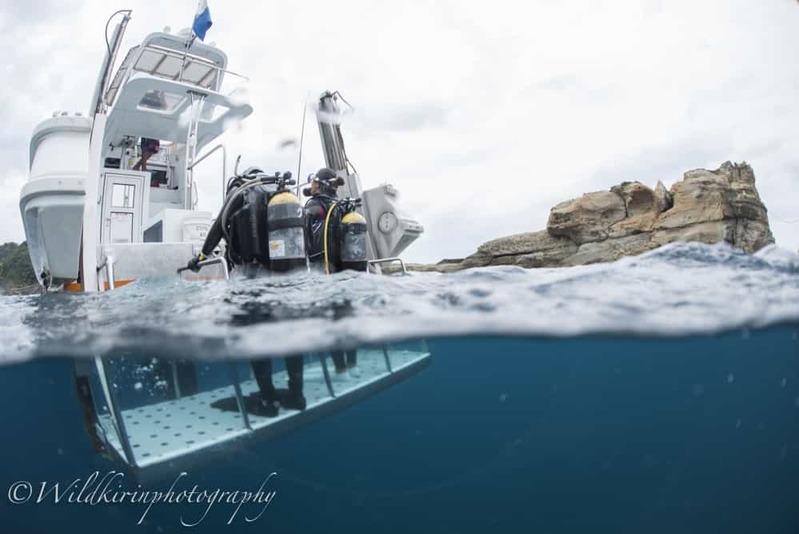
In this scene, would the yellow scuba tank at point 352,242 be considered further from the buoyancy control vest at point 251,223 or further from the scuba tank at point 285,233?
the buoyancy control vest at point 251,223

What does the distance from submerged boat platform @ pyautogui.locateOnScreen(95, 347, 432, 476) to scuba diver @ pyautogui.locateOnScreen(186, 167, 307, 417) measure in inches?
3.3

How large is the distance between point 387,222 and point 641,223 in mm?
6450

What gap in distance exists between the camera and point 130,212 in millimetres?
8148

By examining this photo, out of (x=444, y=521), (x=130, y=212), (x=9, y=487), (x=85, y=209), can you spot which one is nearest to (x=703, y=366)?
(x=444, y=521)

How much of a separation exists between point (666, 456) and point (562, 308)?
1.94 meters

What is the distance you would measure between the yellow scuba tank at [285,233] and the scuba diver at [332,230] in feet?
1.94

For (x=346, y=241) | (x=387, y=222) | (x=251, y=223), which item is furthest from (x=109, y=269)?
(x=387, y=222)

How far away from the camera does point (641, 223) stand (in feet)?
36.0

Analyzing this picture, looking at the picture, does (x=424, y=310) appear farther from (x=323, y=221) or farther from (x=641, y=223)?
(x=641, y=223)

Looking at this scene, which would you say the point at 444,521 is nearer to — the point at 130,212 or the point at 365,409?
the point at 365,409

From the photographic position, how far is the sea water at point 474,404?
4.17m

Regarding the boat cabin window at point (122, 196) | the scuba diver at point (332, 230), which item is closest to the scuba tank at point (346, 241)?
the scuba diver at point (332, 230)

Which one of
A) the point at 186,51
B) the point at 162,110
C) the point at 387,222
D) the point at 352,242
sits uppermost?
the point at 186,51

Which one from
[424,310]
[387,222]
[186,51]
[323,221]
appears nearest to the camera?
[424,310]
